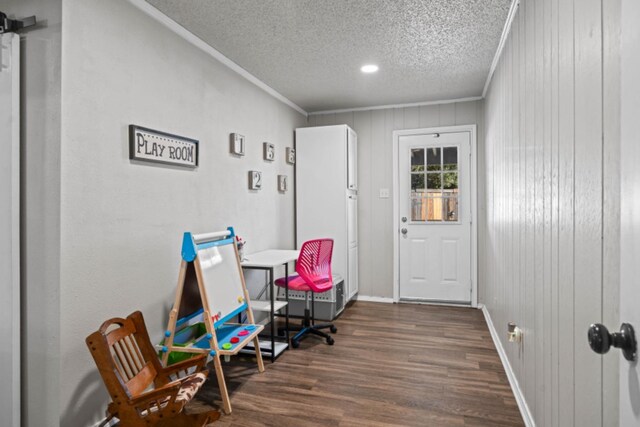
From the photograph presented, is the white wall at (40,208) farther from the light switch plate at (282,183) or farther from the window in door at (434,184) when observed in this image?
the window in door at (434,184)

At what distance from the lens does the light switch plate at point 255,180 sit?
3611mm

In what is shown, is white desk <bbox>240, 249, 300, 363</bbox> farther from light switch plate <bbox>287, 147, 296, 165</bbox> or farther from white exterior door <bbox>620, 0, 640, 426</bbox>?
white exterior door <bbox>620, 0, 640, 426</bbox>

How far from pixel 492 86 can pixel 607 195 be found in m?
2.96

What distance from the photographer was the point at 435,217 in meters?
4.72

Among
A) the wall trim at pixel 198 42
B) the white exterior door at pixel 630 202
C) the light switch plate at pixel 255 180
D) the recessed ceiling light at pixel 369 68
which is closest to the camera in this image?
the white exterior door at pixel 630 202

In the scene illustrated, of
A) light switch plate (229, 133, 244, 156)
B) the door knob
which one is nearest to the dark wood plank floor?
the door knob

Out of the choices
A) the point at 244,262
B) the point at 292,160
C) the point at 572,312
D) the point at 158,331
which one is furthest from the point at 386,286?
the point at 572,312

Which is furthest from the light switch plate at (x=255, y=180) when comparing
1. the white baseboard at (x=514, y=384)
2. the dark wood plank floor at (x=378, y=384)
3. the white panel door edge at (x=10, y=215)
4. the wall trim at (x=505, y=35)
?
the white baseboard at (x=514, y=384)

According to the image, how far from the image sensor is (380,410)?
2287mm

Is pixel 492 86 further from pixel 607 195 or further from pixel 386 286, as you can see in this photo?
pixel 607 195

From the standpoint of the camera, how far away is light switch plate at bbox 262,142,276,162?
3926 mm

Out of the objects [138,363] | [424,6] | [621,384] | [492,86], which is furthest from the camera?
[492,86]

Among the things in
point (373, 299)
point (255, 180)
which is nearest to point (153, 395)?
point (255, 180)

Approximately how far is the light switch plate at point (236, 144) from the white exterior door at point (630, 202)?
9.36 feet
